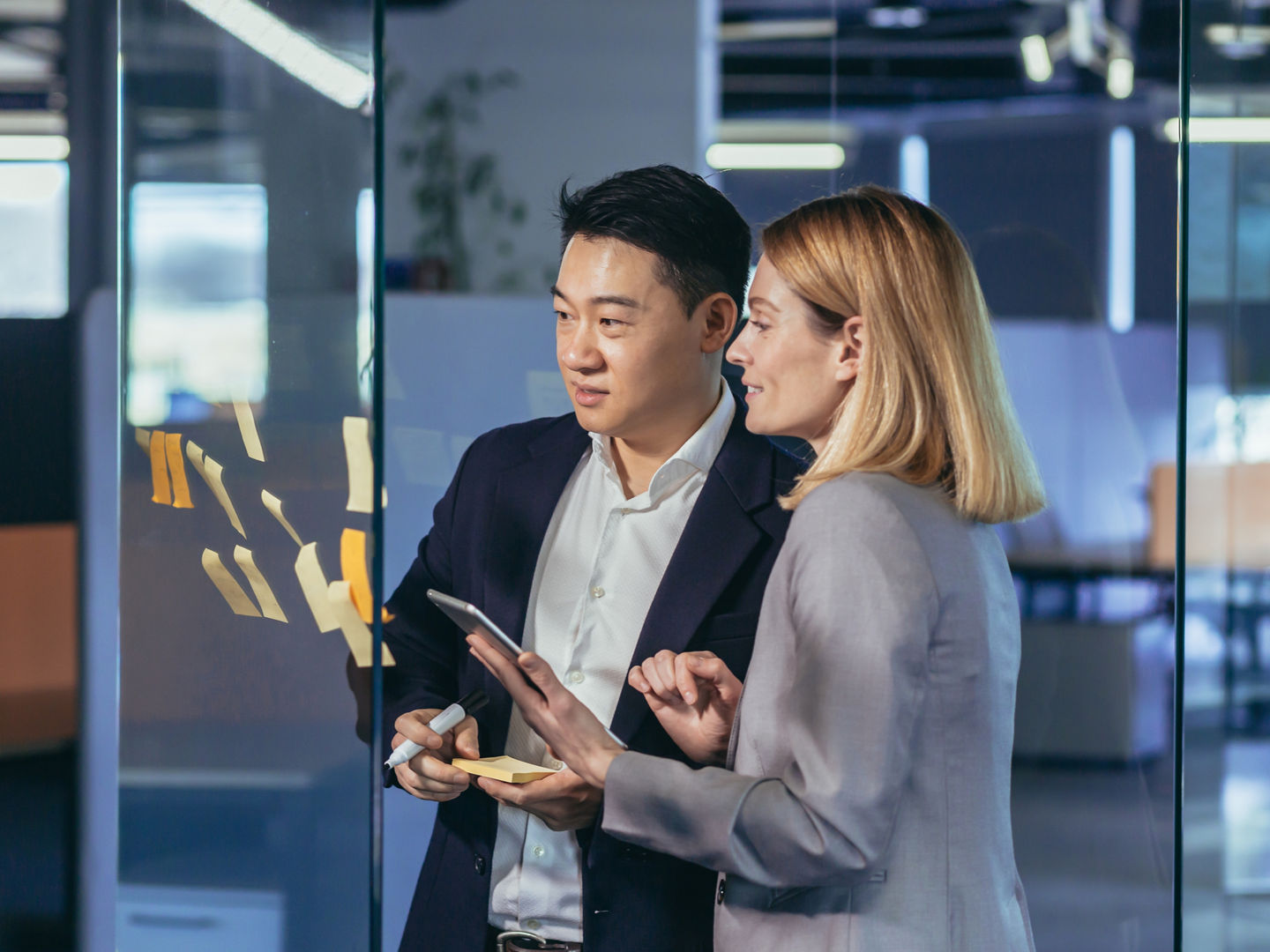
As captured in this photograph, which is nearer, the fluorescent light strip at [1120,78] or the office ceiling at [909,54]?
the fluorescent light strip at [1120,78]

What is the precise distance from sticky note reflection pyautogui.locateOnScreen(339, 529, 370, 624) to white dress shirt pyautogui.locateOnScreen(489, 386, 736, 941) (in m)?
0.62

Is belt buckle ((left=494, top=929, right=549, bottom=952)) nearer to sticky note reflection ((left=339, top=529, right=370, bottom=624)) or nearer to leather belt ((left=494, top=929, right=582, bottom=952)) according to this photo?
leather belt ((left=494, top=929, right=582, bottom=952))

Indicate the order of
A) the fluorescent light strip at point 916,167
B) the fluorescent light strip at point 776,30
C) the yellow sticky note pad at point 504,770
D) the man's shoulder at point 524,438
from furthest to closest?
1. the fluorescent light strip at point 776,30
2. the fluorescent light strip at point 916,167
3. the man's shoulder at point 524,438
4. the yellow sticky note pad at point 504,770

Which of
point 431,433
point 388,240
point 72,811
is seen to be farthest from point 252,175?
point 388,240

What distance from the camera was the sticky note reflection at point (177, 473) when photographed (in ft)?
4.48

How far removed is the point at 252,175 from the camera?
1205mm

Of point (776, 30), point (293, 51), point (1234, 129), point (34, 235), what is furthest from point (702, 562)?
point (776, 30)

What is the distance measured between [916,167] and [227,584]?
2.46 meters

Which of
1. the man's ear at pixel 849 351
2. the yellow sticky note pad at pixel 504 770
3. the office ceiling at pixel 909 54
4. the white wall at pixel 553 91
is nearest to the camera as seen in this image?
the man's ear at pixel 849 351

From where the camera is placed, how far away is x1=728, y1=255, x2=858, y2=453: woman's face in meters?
1.19

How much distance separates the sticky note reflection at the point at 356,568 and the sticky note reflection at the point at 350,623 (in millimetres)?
10

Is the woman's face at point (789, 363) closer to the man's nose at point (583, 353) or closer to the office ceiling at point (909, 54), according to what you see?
the man's nose at point (583, 353)

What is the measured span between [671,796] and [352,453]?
1.58 ft

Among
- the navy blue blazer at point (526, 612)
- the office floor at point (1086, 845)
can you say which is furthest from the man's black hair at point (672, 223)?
the office floor at point (1086, 845)
